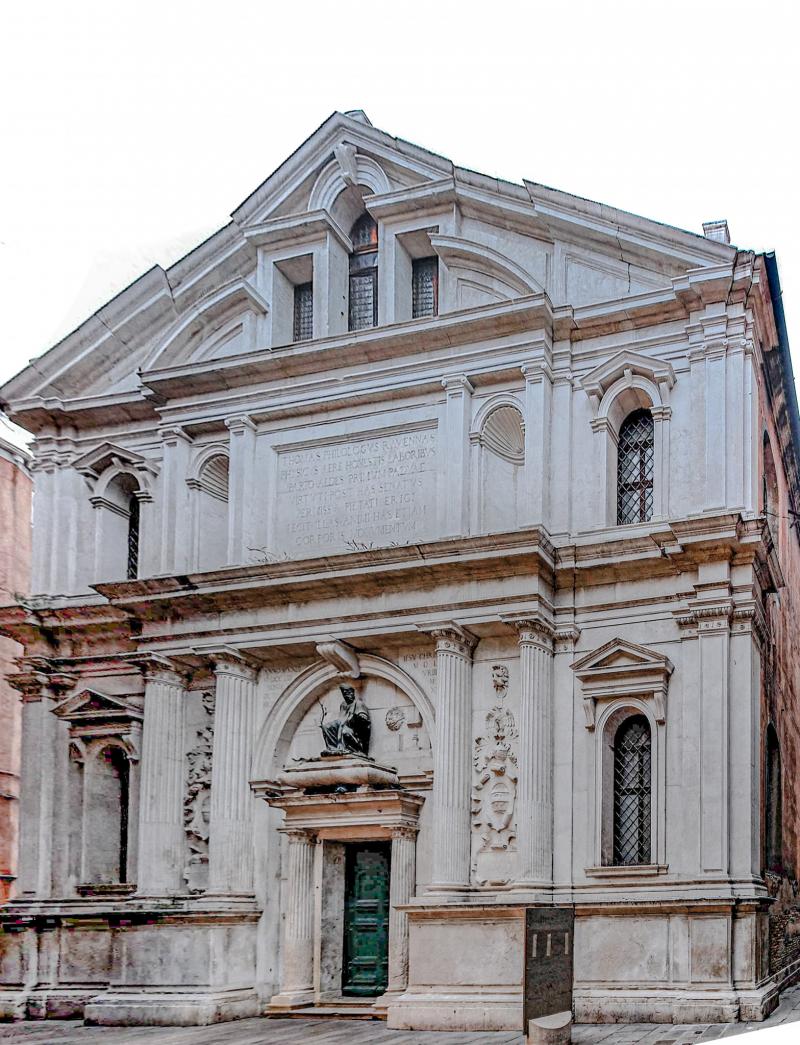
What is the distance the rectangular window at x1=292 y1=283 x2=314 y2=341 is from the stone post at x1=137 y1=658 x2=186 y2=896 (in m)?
5.77

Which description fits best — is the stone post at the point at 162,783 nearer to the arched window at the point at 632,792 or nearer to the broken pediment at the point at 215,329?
the broken pediment at the point at 215,329

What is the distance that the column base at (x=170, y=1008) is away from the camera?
65.3 ft

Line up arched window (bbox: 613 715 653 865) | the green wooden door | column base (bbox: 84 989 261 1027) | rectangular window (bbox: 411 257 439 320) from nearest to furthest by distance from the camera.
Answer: arched window (bbox: 613 715 653 865), column base (bbox: 84 989 261 1027), the green wooden door, rectangular window (bbox: 411 257 439 320)

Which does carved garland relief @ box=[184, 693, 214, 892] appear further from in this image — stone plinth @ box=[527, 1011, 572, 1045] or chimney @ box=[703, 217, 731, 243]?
chimney @ box=[703, 217, 731, 243]

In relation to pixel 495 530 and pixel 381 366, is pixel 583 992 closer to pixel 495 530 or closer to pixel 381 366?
pixel 495 530

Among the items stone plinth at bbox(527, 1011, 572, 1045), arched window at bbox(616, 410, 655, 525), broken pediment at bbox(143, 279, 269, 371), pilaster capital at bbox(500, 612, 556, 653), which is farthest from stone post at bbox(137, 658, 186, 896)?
stone plinth at bbox(527, 1011, 572, 1045)

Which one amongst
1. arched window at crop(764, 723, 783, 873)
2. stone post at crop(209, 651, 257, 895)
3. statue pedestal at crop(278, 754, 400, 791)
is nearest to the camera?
statue pedestal at crop(278, 754, 400, 791)

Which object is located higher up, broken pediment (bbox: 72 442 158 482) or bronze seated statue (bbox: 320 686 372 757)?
broken pediment (bbox: 72 442 158 482)

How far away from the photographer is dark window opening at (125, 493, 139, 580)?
24.7 meters

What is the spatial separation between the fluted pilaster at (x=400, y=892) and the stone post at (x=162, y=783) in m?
3.50

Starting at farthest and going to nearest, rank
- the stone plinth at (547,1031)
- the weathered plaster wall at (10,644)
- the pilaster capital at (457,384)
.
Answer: the weathered plaster wall at (10,644)
the pilaster capital at (457,384)
the stone plinth at (547,1031)

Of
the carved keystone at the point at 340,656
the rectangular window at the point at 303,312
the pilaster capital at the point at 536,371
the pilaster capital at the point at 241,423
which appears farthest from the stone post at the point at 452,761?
the rectangular window at the point at 303,312

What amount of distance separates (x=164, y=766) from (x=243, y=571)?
10.6ft

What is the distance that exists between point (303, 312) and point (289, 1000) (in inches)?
421
